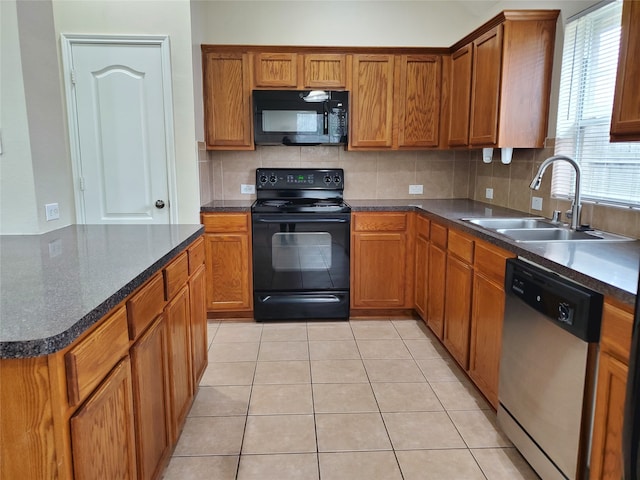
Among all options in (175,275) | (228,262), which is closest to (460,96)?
(228,262)

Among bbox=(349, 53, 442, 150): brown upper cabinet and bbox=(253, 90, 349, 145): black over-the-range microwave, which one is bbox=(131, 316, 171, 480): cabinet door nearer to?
bbox=(253, 90, 349, 145): black over-the-range microwave

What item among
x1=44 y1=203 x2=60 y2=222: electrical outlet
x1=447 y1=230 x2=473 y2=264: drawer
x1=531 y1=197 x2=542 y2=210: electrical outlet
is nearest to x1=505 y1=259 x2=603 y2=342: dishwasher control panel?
x1=447 y1=230 x2=473 y2=264: drawer

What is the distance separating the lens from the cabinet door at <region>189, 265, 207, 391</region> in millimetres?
2324

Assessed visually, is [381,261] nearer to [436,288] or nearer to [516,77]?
[436,288]

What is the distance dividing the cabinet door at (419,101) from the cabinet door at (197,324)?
2195 millimetres

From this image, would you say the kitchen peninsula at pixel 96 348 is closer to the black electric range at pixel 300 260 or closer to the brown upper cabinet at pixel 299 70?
the black electric range at pixel 300 260

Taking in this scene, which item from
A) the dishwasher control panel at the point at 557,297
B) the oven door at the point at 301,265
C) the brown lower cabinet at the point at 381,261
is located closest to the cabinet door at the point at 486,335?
the dishwasher control panel at the point at 557,297

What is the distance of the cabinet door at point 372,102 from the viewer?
12.4 ft

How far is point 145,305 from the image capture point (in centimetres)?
158

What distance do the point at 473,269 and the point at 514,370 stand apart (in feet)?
2.22

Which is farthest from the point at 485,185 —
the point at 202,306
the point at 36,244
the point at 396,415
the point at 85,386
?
the point at 85,386

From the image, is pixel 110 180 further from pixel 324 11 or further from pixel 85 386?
pixel 85 386

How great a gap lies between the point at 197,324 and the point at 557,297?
169 centimetres

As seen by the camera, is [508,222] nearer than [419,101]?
Yes
